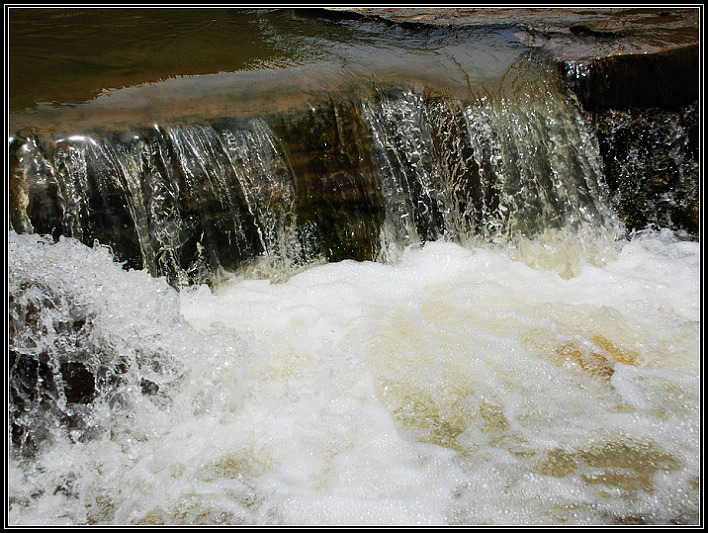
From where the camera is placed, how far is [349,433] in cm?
252

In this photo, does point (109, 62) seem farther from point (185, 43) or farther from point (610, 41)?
point (610, 41)

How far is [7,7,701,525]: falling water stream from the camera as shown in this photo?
2281 millimetres

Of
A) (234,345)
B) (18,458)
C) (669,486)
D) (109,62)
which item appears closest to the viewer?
(669,486)

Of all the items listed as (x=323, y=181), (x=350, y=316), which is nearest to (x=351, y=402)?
(x=350, y=316)

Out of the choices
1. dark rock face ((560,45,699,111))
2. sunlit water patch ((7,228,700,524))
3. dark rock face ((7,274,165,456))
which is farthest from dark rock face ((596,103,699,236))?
dark rock face ((7,274,165,456))

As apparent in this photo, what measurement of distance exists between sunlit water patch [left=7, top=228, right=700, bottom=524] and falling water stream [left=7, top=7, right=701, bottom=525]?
0.4 inches

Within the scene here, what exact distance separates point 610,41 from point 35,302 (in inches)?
162

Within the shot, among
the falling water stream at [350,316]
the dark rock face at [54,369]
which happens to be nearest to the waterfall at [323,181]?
the falling water stream at [350,316]

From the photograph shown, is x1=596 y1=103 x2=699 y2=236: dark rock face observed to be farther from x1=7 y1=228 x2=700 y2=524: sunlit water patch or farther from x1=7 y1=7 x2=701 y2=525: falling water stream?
x1=7 y1=228 x2=700 y2=524: sunlit water patch

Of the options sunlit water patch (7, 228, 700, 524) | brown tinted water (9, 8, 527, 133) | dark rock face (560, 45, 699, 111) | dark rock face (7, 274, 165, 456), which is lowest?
sunlit water patch (7, 228, 700, 524)

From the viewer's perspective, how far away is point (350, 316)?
3287 mm

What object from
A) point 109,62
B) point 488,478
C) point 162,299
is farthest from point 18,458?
point 109,62

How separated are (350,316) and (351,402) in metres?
0.69

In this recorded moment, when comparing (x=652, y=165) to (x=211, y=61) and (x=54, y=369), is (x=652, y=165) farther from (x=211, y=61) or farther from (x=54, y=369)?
(x=54, y=369)
